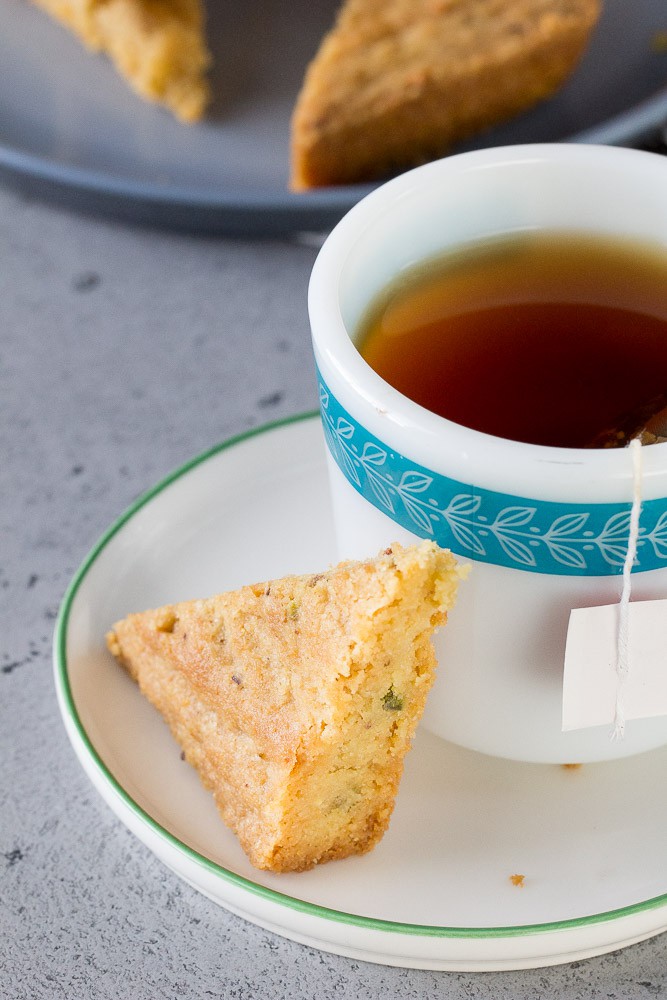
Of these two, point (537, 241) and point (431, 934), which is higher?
point (537, 241)

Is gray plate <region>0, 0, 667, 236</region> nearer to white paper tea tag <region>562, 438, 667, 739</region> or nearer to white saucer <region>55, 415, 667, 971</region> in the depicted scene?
white saucer <region>55, 415, 667, 971</region>

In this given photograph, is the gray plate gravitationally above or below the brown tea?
below

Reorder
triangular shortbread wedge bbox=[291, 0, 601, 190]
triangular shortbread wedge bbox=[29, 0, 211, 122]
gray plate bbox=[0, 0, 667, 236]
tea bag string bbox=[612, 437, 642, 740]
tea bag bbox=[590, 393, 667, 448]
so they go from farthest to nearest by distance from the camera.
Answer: triangular shortbread wedge bbox=[29, 0, 211, 122], triangular shortbread wedge bbox=[291, 0, 601, 190], gray plate bbox=[0, 0, 667, 236], tea bag bbox=[590, 393, 667, 448], tea bag string bbox=[612, 437, 642, 740]

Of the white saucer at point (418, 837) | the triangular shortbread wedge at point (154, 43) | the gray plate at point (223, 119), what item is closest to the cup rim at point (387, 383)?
the white saucer at point (418, 837)

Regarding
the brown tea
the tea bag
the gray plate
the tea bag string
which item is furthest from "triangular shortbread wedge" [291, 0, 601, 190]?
the tea bag string

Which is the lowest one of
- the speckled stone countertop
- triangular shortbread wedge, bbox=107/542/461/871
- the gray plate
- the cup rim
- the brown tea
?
the speckled stone countertop

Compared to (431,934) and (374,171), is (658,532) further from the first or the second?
(374,171)

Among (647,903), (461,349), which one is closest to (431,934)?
(647,903)
